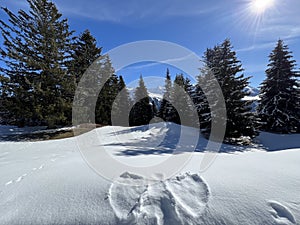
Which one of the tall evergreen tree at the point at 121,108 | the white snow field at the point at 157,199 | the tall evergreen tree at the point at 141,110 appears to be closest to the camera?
the white snow field at the point at 157,199

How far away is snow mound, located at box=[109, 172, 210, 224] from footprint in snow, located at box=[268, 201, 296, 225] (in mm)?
726

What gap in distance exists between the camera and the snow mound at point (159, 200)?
1814mm

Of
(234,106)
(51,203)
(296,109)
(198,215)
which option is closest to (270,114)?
(296,109)

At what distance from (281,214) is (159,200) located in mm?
1407

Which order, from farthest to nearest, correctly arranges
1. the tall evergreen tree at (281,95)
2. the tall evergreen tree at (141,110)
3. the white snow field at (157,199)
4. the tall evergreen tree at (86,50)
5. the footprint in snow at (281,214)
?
the tall evergreen tree at (141,110) → the tall evergreen tree at (86,50) → the tall evergreen tree at (281,95) → the white snow field at (157,199) → the footprint in snow at (281,214)

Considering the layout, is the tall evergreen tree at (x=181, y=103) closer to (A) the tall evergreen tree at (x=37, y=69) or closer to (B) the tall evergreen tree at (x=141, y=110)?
(B) the tall evergreen tree at (x=141, y=110)

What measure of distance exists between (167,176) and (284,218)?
5.15 ft

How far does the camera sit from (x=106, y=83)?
20.7 meters

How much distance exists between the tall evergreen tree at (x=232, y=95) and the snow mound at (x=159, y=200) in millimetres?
11306

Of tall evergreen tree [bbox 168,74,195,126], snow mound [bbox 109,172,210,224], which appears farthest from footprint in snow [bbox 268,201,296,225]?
tall evergreen tree [bbox 168,74,195,126]

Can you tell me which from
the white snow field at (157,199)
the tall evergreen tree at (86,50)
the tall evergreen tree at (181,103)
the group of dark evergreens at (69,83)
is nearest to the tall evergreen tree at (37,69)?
the group of dark evergreens at (69,83)

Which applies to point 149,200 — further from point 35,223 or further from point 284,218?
point 284,218

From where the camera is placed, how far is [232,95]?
494 inches

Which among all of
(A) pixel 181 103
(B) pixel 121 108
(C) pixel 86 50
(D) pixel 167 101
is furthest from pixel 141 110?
(C) pixel 86 50
